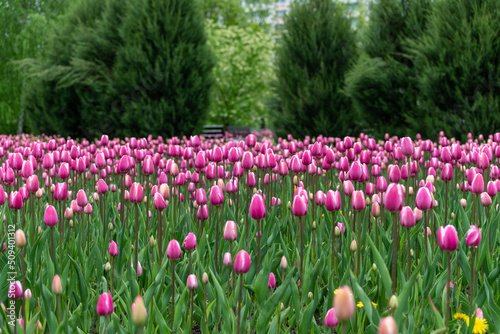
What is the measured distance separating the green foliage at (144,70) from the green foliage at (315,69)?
2189mm

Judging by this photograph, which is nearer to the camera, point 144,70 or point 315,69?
point 144,70

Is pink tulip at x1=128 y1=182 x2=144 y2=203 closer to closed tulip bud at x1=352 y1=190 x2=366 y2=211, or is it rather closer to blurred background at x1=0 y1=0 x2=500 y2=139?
closed tulip bud at x1=352 y1=190 x2=366 y2=211

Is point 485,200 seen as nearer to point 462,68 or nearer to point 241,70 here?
point 462,68

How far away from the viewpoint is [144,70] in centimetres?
1190

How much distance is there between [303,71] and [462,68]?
454 cm

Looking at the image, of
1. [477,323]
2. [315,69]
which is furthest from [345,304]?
[315,69]

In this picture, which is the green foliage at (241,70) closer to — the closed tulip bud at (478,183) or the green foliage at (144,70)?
the green foliage at (144,70)

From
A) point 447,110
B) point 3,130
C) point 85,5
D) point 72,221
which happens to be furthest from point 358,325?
point 3,130

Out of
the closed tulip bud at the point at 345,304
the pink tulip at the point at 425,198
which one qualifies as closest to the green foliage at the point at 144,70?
the pink tulip at the point at 425,198

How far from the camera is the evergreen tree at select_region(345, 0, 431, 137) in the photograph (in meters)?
10.9

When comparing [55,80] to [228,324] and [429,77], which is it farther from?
[228,324]

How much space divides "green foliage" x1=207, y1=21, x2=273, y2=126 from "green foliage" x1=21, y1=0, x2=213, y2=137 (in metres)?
14.9

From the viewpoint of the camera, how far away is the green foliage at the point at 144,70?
11.8 m

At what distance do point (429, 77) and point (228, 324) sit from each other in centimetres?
871
